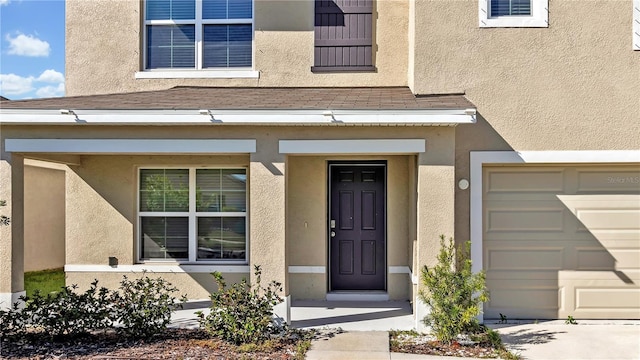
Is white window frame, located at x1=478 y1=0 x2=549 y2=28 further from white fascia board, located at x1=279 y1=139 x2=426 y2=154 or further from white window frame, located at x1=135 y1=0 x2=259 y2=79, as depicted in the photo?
white window frame, located at x1=135 y1=0 x2=259 y2=79

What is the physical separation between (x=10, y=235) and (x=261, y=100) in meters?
4.08

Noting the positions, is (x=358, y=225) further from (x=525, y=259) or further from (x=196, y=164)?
(x=196, y=164)

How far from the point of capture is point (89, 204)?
9469 millimetres

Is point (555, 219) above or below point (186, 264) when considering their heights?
above

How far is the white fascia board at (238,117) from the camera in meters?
6.98

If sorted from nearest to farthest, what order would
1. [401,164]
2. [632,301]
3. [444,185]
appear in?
1. [444,185]
2. [632,301]
3. [401,164]

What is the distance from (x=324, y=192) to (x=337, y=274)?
1.56m

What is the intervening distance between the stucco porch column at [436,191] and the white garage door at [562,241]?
1142 millimetres

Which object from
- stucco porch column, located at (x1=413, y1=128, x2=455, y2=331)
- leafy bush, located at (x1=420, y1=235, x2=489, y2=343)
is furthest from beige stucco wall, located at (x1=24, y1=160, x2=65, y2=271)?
leafy bush, located at (x1=420, y1=235, x2=489, y2=343)

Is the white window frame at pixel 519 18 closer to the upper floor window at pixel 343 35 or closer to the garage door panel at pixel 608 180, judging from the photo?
the upper floor window at pixel 343 35

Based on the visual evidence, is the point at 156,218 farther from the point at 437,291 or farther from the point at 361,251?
the point at 437,291

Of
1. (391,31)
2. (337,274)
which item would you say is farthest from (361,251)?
(391,31)

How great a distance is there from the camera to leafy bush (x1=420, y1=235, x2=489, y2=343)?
666 cm

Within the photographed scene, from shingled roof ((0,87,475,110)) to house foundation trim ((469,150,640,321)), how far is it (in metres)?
1.04
